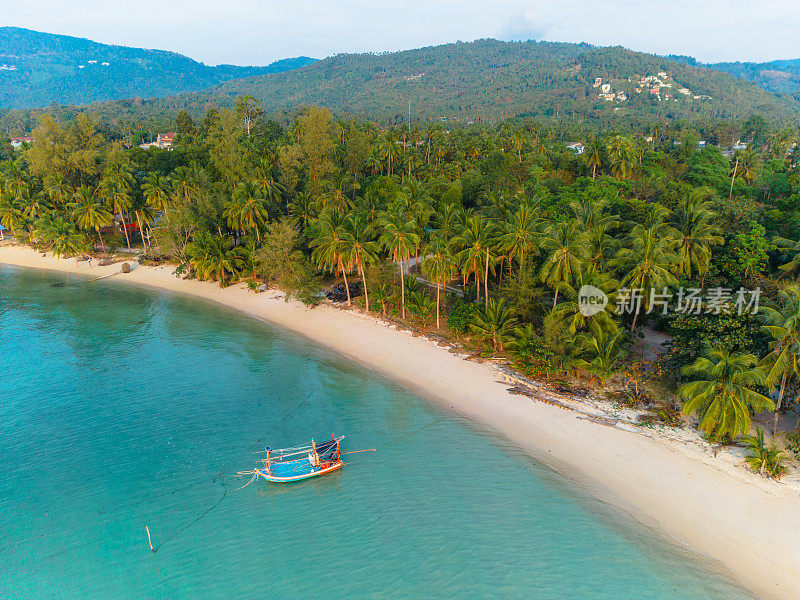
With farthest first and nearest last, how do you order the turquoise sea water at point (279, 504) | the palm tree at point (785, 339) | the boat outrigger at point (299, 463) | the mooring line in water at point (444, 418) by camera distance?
the mooring line in water at point (444, 418) < the boat outrigger at point (299, 463) < the palm tree at point (785, 339) < the turquoise sea water at point (279, 504)

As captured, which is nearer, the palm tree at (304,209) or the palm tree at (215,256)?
the palm tree at (215,256)

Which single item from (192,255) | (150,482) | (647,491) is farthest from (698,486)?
(192,255)

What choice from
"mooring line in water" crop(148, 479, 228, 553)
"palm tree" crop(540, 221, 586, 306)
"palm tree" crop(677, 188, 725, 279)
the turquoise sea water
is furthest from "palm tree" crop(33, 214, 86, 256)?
"palm tree" crop(677, 188, 725, 279)

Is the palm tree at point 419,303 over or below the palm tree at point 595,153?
below

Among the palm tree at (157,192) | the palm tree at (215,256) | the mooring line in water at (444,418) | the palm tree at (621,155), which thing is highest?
the palm tree at (621,155)

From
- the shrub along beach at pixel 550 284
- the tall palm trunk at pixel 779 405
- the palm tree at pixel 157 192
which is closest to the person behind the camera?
the shrub along beach at pixel 550 284

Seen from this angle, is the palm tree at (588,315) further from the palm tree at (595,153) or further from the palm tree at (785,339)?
the palm tree at (595,153)

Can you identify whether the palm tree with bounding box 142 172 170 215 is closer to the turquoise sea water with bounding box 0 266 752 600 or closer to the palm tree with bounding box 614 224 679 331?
the turquoise sea water with bounding box 0 266 752 600

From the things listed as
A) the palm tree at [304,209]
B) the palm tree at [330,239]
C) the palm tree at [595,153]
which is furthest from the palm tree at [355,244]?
the palm tree at [595,153]
